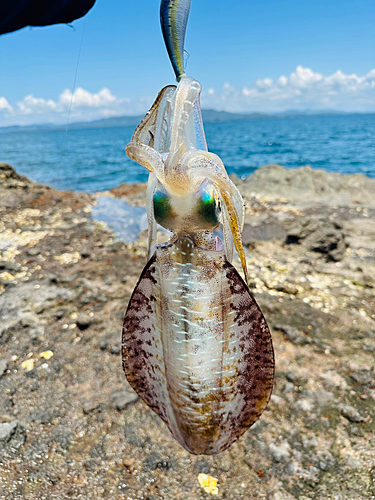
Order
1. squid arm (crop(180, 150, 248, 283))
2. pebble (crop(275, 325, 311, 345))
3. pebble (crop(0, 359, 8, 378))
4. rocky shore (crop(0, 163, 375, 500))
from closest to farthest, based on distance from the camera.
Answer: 1. squid arm (crop(180, 150, 248, 283))
2. rocky shore (crop(0, 163, 375, 500))
3. pebble (crop(0, 359, 8, 378))
4. pebble (crop(275, 325, 311, 345))

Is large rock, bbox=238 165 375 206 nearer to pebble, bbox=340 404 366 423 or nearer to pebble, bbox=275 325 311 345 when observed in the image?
pebble, bbox=275 325 311 345

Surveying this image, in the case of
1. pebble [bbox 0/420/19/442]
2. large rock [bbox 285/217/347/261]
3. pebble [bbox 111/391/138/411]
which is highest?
large rock [bbox 285/217/347/261]

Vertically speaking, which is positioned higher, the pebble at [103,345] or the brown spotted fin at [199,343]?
the brown spotted fin at [199,343]

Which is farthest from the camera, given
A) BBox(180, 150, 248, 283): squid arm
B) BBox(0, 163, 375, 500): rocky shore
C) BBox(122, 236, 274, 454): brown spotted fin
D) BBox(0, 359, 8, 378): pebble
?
BBox(0, 359, 8, 378): pebble

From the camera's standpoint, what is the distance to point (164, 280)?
123cm

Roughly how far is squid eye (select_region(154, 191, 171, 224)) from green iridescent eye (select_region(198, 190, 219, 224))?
0.34ft

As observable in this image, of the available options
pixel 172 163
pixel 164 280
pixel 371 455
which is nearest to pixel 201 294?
pixel 164 280

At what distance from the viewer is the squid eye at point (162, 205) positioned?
3.56 ft

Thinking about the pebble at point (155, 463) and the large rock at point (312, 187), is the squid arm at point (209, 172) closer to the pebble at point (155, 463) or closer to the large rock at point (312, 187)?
the pebble at point (155, 463)

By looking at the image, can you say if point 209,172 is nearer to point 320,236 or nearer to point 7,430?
point 7,430

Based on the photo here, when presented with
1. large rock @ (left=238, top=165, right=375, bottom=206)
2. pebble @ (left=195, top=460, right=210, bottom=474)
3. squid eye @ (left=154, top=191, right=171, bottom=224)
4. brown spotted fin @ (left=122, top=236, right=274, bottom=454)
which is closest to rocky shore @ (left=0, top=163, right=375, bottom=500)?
pebble @ (left=195, top=460, right=210, bottom=474)

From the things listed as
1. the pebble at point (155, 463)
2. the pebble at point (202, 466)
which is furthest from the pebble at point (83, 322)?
A: the pebble at point (202, 466)

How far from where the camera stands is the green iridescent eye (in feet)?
3.42

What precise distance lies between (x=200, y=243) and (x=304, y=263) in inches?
186
